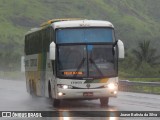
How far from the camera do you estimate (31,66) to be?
93.9 ft

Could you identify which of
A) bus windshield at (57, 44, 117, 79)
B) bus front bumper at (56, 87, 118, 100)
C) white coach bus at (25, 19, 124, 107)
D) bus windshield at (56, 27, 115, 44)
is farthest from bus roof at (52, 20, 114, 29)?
bus front bumper at (56, 87, 118, 100)

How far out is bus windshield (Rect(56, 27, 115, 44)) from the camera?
22.0 meters

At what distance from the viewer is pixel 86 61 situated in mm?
21625

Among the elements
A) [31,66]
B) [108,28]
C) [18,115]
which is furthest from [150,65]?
[18,115]

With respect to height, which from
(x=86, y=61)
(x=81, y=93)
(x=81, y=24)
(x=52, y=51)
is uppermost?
(x=81, y=24)

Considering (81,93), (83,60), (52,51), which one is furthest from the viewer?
(83,60)

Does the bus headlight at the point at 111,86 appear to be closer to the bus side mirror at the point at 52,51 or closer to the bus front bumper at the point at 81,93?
the bus front bumper at the point at 81,93

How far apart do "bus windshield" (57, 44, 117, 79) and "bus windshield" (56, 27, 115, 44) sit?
259 mm

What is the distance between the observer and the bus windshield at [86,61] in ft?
70.5

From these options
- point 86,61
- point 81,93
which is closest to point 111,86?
point 81,93

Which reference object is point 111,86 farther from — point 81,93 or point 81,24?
point 81,24

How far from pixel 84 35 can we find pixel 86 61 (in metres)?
1.13

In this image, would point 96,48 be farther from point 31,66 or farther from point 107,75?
point 31,66

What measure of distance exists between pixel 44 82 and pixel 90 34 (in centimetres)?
386
